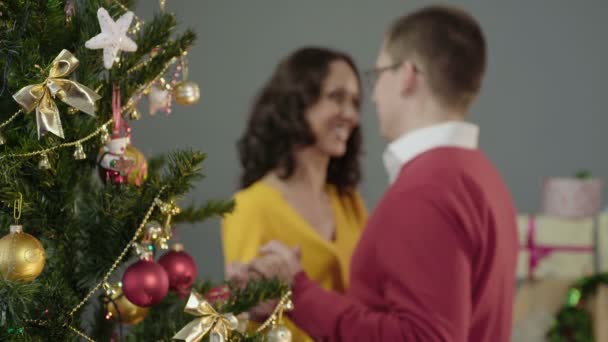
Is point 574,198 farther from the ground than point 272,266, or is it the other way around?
point 272,266

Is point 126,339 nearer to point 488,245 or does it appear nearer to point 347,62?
point 488,245

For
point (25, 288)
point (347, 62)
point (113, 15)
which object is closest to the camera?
point (25, 288)

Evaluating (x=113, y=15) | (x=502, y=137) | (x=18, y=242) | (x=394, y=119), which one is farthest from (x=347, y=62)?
(x=502, y=137)

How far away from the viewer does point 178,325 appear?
0.88 metres

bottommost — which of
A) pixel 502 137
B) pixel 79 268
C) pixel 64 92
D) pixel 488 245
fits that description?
pixel 502 137

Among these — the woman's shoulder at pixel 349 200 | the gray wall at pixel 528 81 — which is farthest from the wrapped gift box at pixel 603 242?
the woman's shoulder at pixel 349 200

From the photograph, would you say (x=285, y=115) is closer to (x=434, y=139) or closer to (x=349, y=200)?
(x=349, y=200)

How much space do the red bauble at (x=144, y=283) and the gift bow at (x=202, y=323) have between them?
5 centimetres

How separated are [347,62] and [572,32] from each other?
1913 millimetres

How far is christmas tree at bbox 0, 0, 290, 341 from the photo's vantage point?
2.42 feet

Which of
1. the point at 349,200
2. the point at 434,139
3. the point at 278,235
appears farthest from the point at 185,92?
the point at 349,200

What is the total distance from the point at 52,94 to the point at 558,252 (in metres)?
2.45

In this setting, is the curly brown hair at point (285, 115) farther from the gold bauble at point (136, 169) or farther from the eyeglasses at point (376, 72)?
the gold bauble at point (136, 169)

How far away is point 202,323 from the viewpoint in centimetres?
82
